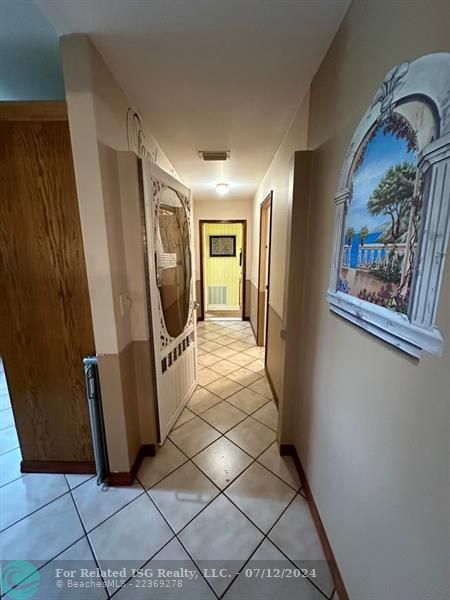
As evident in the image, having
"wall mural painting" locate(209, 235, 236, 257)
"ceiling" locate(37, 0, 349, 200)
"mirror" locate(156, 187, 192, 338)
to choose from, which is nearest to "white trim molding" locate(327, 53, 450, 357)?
"ceiling" locate(37, 0, 349, 200)

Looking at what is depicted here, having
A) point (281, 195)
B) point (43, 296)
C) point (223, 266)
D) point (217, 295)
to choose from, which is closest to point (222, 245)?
point (223, 266)

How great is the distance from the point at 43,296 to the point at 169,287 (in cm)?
81

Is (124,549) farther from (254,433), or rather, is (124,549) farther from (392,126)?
(392,126)

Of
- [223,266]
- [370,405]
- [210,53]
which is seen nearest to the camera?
[370,405]

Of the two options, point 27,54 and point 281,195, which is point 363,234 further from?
point 27,54

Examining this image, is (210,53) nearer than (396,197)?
No

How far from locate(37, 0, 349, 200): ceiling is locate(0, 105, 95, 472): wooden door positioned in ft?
1.53

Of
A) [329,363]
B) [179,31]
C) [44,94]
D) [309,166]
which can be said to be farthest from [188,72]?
[329,363]

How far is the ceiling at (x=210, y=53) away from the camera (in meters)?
0.99

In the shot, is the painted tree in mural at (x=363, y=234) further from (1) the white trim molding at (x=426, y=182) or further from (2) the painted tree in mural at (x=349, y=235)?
(1) the white trim molding at (x=426, y=182)

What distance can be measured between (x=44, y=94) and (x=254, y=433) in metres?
2.94

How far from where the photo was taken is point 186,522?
1310mm

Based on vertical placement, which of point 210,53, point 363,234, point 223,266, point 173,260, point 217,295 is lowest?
point 217,295

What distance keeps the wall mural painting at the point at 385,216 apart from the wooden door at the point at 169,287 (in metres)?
1.16
